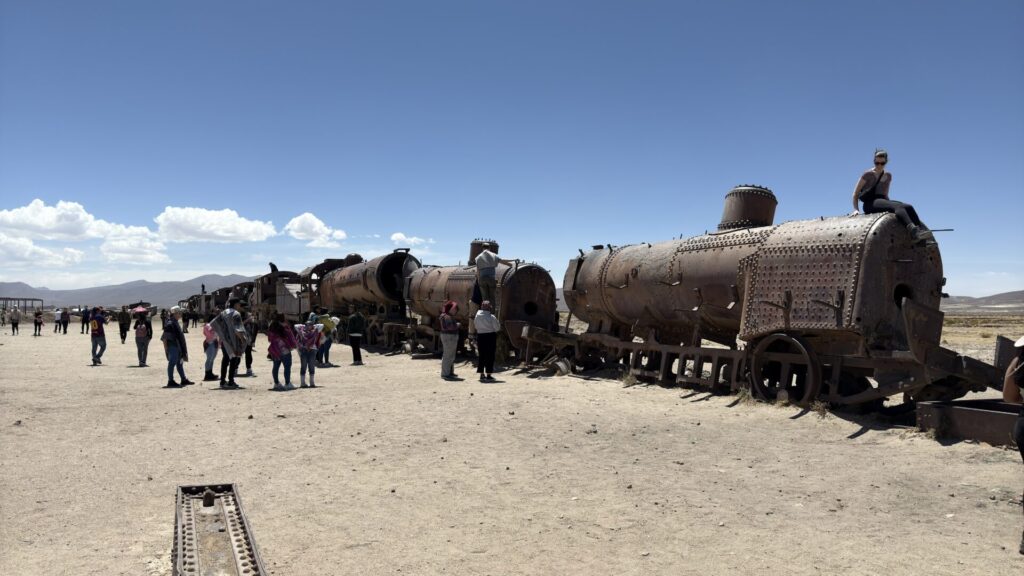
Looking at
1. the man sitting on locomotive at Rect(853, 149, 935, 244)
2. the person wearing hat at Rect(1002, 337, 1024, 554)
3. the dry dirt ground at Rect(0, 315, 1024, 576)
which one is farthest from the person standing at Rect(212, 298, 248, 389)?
the person wearing hat at Rect(1002, 337, 1024, 554)

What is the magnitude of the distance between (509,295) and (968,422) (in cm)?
1013

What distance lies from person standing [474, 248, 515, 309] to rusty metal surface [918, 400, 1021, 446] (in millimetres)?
9862

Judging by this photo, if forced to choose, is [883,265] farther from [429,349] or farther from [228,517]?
[429,349]

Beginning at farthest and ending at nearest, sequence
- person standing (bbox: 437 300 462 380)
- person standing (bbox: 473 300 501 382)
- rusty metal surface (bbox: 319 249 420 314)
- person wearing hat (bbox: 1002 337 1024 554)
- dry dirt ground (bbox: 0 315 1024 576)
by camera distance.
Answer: rusty metal surface (bbox: 319 249 420 314)
person standing (bbox: 437 300 462 380)
person standing (bbox: 473 300 501 382)
person wearing hat (bbox: 1002 337 1024 554)
dry dirt ground (bbox: 0 315 1024 576)

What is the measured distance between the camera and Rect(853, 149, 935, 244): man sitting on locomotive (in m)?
8.96

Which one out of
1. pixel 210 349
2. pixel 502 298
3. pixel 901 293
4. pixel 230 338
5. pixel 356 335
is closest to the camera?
pixel 901 293

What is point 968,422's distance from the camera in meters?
7.39

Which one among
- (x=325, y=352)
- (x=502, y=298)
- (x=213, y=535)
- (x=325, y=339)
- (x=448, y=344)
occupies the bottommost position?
(x=213, y=535)

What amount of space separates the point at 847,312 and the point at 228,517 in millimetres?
7624

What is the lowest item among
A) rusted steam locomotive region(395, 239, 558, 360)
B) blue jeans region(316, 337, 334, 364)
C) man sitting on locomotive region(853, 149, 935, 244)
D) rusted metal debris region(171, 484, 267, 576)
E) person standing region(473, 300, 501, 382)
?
rusted metal debris region(171, 484, 267, 576)

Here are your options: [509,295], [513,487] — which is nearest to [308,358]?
[509,295]

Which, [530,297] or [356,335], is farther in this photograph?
[356,335]

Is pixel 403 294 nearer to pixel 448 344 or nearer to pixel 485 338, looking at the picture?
pixel 448 344

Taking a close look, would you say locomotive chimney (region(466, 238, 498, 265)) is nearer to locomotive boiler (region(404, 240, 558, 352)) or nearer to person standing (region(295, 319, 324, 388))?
locomotive boiler (region(404, 240, 558, 352))
